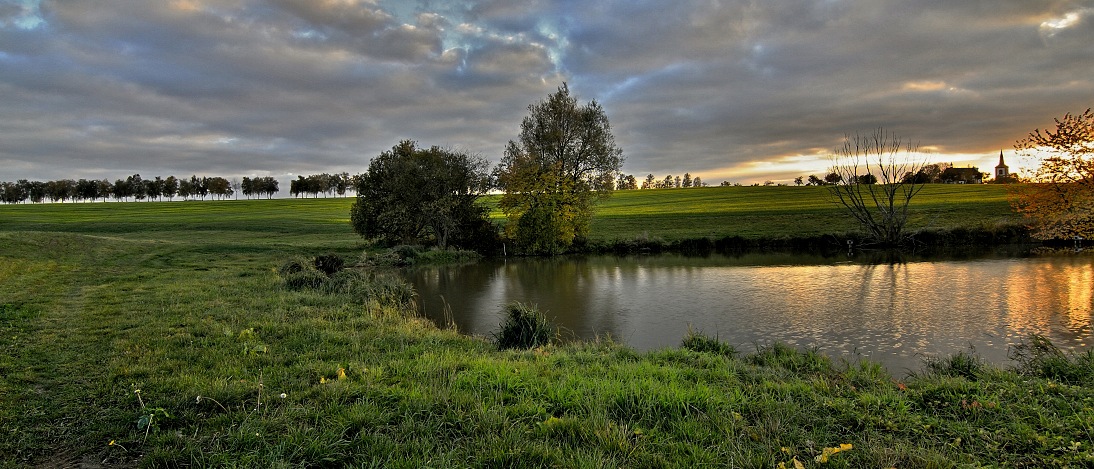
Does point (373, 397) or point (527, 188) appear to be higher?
point (527, 188)

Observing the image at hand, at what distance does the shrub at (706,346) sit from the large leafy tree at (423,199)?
25944 millimetres

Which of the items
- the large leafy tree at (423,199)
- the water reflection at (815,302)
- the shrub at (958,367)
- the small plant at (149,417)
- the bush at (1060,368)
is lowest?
the water reflection at (815,302)

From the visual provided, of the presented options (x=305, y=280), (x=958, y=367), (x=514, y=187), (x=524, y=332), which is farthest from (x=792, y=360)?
(x=514, y=187)

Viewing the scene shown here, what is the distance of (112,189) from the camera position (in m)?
119

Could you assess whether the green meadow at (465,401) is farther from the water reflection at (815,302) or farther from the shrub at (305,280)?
the shrub at (305,280)

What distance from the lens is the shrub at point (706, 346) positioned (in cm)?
902

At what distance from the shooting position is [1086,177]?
1903 cm

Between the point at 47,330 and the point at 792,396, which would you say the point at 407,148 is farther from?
the point at 792,396

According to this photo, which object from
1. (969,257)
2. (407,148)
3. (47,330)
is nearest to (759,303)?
(47,330)

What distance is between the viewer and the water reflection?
1066 cm

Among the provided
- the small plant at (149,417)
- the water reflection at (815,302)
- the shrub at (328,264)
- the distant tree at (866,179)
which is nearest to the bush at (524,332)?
the water reflection at (815,302)

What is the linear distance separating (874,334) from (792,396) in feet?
21.0

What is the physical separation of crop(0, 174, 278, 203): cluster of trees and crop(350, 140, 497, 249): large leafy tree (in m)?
107

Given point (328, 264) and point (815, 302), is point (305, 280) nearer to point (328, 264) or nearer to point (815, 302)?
point (328, 264)
